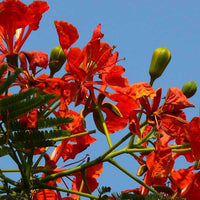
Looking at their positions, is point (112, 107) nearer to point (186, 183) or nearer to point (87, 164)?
point (87, 164)

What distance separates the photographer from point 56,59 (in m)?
2.22

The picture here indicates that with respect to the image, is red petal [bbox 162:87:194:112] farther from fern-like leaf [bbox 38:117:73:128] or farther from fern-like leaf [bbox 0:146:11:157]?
fern-like leaf [bbox 0:146:11:157]

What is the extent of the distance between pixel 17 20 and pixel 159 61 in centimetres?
68

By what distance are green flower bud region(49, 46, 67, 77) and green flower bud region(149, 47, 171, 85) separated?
16.9 inches

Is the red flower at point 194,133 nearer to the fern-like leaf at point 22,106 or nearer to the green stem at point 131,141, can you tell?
the green stem at point 131,141

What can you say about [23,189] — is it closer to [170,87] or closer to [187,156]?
[170,87]

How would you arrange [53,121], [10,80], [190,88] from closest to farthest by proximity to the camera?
1. [10,80]
2. [53,121]
3. [190,88]

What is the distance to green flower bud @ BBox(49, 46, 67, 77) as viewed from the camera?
2.20 meters

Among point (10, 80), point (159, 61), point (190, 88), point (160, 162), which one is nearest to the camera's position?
point (10, 80)

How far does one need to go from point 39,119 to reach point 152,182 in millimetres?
806

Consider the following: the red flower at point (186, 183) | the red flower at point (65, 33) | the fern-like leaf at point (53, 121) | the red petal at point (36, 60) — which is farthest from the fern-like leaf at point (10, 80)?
the red flower at point (186, 183)

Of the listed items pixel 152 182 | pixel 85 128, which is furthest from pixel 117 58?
pixel 152 182

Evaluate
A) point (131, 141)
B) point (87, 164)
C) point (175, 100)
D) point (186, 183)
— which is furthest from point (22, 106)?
point (186, 183)

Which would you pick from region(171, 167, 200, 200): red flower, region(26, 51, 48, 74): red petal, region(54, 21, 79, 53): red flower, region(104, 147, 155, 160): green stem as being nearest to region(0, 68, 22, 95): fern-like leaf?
region(26, 51, 48, 74): red petal
